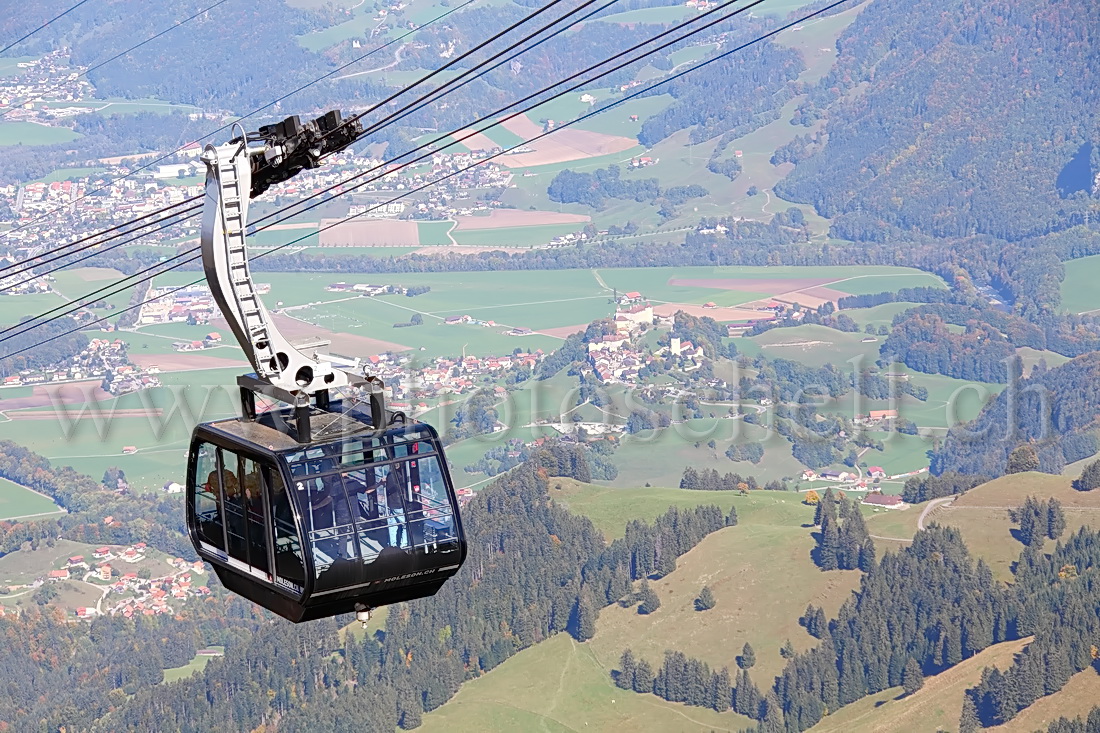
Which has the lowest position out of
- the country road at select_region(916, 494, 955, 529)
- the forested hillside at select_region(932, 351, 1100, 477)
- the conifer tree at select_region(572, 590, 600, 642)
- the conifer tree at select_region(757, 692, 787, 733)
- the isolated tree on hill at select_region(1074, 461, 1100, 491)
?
the forested hillside at select_region(932, 351, 1100, 477)

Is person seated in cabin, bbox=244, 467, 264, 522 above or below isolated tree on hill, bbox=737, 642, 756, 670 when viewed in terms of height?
above

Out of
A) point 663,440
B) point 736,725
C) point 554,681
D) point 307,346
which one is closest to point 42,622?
point 554,681

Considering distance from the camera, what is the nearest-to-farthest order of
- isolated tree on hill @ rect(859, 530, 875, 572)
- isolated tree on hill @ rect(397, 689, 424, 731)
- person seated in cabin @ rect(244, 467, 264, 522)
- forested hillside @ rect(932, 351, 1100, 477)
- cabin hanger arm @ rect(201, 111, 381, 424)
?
person seated in cabin @ rect(244, 467, 264, 522)
cabin hanger arm @ rect(201, 111, 381, 424)
isolated tree on hill @ rect(397, 689, 424, 731)
isolated tree on hill @ rect(859, 530, 875, 572)
forested hillside @ rect(932, 351, 1100, 477)

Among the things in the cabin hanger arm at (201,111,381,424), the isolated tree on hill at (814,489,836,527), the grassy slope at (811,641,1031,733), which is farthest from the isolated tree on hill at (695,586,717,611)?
the cabin hanger arm at (201,111,381,424)

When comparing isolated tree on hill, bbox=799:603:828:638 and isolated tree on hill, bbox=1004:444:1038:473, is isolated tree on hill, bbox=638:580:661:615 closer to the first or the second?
isolated tree on hill, bbox=799:603:828:638

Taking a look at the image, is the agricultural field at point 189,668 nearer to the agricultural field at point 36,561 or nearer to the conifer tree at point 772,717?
the agricultural field at point 36,561

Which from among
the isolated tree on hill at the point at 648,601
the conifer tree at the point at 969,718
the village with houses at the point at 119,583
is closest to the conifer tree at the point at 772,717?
the conifer tree at the point at 969,718

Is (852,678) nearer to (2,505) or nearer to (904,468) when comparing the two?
(904,468)
